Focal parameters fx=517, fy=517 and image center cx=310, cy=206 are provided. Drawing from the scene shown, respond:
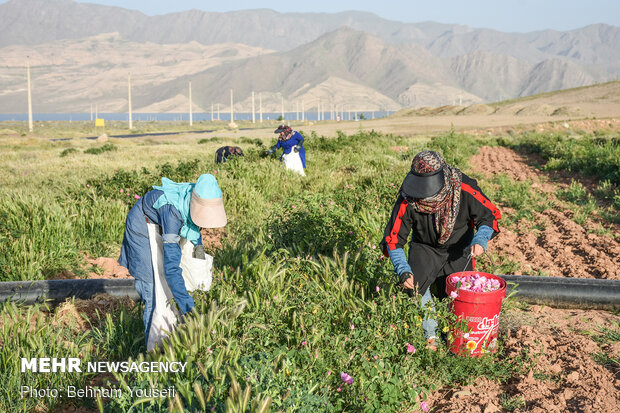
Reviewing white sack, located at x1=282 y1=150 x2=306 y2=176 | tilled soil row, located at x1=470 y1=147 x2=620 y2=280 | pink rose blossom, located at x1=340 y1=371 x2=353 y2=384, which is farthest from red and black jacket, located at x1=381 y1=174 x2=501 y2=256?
white sack, located at x1=282 y1=150 x2=306 y2=176

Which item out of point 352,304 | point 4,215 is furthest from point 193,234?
point 4,215

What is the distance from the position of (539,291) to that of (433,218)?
1483 mm

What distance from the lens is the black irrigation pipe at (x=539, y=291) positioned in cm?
437

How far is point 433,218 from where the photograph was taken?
12.0ft

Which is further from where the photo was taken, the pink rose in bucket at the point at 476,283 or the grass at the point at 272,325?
the pink rose in bucket at the point at 476,283

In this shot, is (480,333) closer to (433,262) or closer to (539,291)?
(433,262)

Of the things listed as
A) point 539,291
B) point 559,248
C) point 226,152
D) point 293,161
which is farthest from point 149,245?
point 226,152

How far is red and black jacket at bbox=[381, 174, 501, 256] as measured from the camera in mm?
3586

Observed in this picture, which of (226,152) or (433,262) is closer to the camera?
(433,262)

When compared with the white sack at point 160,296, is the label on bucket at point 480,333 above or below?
below

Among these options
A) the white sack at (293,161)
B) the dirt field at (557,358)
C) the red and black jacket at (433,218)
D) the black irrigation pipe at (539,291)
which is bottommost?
the dirt field at (557,358)

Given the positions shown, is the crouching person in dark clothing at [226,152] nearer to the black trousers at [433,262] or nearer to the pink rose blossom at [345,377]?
the black trousers at [433,262]

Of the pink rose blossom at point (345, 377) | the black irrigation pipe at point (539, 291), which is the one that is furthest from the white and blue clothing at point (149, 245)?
the black irrigation pipe at point (539, 291)

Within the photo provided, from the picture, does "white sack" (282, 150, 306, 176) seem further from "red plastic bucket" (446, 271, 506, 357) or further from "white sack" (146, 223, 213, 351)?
"red plastic bucket" (446, 271, 506, 357)
